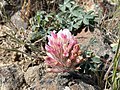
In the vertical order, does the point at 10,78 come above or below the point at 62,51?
below

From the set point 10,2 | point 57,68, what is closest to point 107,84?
point 57,68

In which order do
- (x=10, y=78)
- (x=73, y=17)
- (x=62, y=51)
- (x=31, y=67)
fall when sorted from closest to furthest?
(x=62, y=51) < (x=10, y=78) < (x=31, y=67) < (x=73, y=17)

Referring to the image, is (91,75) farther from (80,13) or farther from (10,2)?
(10,2)

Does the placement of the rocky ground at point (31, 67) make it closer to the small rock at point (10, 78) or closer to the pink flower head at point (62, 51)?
the small rock at point (10, 78)

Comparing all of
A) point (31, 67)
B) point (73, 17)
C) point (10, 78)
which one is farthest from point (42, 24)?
point (10, 78)

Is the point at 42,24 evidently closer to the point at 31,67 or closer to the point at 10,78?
the point at 31,67

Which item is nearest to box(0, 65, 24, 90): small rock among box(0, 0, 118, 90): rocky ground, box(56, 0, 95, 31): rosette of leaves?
box(0, 0, 118, 90): rocky ground

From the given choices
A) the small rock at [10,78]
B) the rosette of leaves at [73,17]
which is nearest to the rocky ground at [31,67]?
the small rock at [10,78]

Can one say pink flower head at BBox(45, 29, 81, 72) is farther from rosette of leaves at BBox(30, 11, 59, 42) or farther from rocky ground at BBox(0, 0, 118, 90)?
rosette of leaves at BBox(30, 11, 59, 42)
